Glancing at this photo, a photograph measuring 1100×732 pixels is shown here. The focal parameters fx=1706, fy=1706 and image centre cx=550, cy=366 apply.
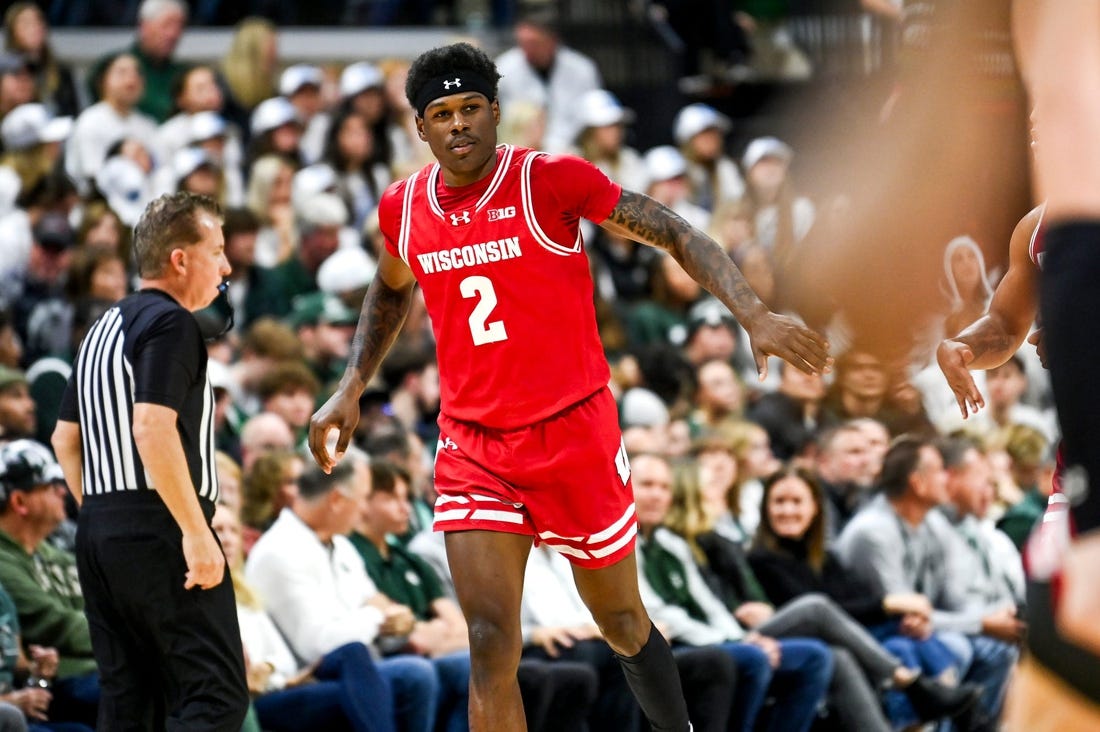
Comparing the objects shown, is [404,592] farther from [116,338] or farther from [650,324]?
[650,324]

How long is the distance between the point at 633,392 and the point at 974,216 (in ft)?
9.62

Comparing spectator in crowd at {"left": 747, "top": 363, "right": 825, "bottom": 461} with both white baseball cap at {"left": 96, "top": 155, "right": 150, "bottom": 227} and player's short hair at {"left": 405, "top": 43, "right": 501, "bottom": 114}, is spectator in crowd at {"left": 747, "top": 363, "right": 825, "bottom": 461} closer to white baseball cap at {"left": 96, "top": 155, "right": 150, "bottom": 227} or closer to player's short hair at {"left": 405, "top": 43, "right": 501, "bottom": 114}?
white baseball cap at {"left": 96, "top": 155, "right": 150, "bottom": 227}

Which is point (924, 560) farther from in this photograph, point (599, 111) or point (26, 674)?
point (599, 111)

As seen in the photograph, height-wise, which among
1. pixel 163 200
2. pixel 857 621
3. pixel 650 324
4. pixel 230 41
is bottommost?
pixel 857 621

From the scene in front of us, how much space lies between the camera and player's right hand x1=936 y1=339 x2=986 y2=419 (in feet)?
16.3

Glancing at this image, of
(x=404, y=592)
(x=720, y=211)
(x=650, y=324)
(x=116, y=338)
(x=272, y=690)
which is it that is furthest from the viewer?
(x=720, y=211)

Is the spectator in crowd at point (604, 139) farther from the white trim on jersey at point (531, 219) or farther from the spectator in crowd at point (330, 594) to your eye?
the white trim on jersey at point (531, 219)

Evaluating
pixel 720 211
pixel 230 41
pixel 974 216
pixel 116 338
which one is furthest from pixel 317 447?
pixel 230 41

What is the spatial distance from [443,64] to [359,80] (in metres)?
7.57

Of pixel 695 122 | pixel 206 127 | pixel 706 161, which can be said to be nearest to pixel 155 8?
pixel 206 127

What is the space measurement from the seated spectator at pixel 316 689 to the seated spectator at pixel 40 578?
2.17 ft

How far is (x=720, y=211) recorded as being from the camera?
13352 millimetres

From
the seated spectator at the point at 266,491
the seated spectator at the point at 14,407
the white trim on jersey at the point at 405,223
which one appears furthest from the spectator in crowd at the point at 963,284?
the seated spectator at the point at 14,407

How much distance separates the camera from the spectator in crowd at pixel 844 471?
1011 centimetres
